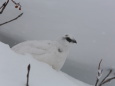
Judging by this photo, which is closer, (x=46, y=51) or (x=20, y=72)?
(x=20, y=72)

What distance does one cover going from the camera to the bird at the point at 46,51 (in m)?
3.84

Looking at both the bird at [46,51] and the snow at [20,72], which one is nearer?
the snow at [20,72]

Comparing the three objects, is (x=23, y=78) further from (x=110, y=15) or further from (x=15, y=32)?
(x=110, y=15)

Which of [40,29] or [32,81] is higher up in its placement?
[32,81]

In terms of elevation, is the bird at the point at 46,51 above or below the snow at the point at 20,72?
below

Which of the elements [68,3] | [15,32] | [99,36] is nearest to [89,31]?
[99,36]

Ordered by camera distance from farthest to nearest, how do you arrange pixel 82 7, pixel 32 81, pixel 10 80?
pixel 82 7
pixel 32 81
pixel 10 80

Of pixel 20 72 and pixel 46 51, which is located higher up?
pixel 20 72

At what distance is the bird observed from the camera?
384 cm

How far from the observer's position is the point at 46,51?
4008 mm

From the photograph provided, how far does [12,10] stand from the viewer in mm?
5023

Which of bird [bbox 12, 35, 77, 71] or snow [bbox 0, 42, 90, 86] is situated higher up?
snow [bbox 0, 42, 90, 86]

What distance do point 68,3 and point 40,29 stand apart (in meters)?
0.62

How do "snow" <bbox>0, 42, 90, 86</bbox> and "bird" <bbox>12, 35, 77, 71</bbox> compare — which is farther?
"bird" <bbox>12, 35, 77, 71</bbox>
